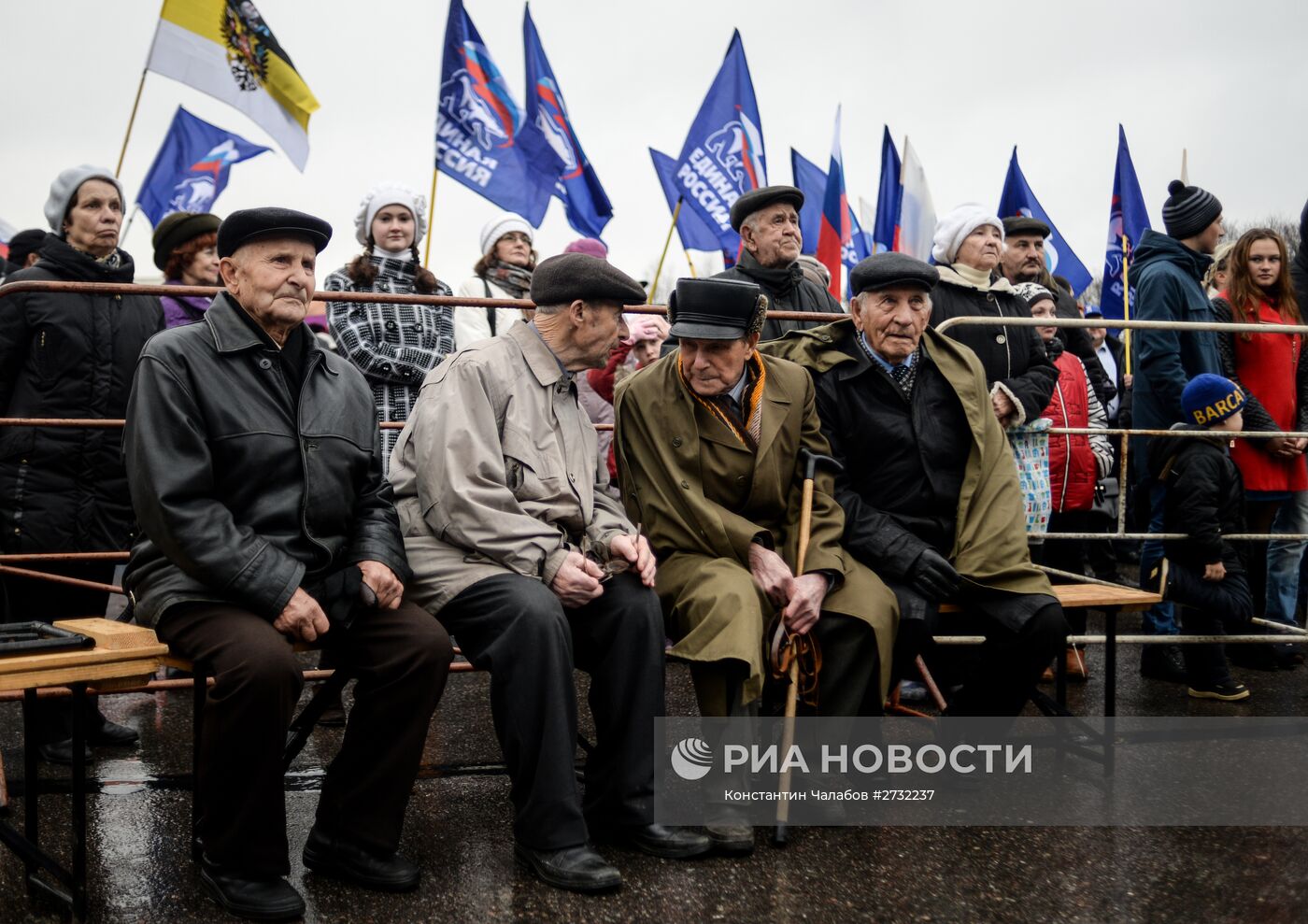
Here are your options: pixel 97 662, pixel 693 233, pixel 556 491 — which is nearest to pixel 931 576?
pixel 556 491

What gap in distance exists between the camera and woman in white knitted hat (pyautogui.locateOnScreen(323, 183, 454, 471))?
568cm

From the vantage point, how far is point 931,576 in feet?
14.8

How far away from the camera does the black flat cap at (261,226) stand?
3697mm

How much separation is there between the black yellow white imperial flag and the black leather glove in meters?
4.95

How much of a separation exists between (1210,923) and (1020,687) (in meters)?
1.26

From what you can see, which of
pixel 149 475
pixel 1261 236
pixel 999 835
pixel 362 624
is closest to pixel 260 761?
pixel 362 624

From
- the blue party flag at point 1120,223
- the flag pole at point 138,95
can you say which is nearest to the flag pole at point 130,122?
the flag pole at point 138,95

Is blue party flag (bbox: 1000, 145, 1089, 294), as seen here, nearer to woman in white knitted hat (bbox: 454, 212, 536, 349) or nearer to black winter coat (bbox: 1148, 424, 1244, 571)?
black winter coat (bbox: 1148, 424, 1244, 571)

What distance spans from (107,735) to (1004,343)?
418 cm

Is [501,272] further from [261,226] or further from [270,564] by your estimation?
[270,564]

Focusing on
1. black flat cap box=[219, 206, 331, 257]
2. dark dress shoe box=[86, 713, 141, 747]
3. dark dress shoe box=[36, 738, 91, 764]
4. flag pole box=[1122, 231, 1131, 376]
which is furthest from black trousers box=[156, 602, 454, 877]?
flag pole box=[1122, 231, 1131, 376]

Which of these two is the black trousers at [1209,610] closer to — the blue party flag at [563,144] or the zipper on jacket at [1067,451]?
the zipper on jacket at [1067,451]

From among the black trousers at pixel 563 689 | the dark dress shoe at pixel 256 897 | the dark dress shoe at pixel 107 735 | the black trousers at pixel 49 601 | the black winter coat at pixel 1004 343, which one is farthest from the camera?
the black winter coat at pixel 1004 343

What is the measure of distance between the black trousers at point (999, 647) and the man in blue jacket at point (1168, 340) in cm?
204
